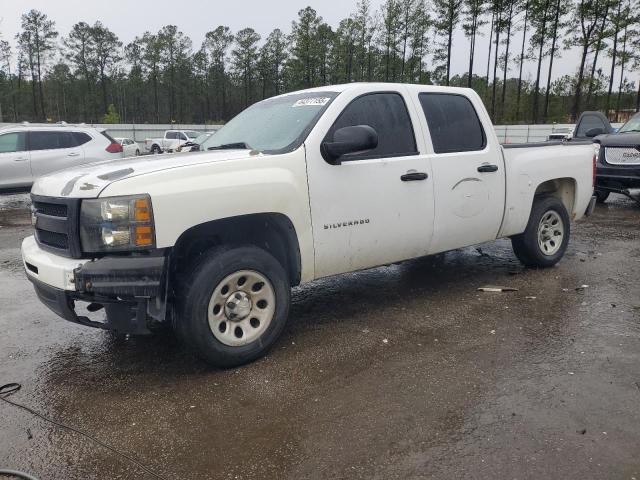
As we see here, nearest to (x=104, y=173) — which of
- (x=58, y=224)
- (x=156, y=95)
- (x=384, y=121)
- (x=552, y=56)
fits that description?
(x=58, y=224)

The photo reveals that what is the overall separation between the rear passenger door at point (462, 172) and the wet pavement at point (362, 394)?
2.29 feet

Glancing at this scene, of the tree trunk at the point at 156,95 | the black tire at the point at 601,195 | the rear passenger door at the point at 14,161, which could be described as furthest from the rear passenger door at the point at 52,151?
the tree trunk at the point at 156,95

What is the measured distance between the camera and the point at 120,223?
120 inches

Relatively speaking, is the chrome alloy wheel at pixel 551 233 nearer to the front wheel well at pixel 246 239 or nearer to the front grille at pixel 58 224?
the front wheel well at pixel 246 239

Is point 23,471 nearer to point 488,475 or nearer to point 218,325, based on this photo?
point 218,325

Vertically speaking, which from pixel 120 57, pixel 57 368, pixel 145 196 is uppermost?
pixel 120 57

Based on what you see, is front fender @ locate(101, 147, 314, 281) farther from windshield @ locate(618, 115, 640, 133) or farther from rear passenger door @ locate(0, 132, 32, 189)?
windshield @ locate(618, 115, 640, 133)

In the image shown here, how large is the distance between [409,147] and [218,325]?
86.1 inches

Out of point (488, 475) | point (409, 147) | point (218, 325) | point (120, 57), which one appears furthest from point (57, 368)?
point (120, 57)

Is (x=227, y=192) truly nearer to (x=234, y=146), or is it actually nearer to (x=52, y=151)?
(x=234, y=146)

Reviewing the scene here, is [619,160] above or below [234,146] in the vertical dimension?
below

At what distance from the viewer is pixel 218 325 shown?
11.3 feet

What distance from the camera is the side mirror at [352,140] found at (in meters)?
3.66

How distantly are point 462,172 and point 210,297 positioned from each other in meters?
2.59
